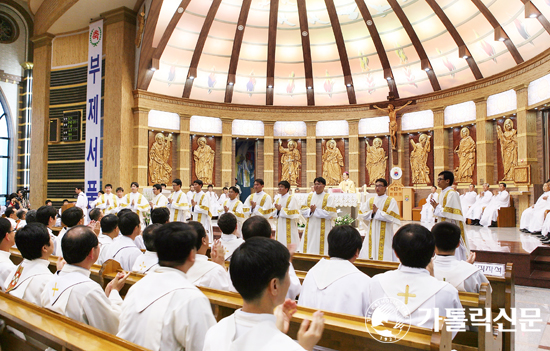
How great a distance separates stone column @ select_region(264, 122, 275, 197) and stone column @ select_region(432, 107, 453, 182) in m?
6.32

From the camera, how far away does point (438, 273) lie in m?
2.84

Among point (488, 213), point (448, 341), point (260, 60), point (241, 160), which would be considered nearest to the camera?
point (448, 341)

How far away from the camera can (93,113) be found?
1361cm

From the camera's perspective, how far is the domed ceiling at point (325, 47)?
12617mm

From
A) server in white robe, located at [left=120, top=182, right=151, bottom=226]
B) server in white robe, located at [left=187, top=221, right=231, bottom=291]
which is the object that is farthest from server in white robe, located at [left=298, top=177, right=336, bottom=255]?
server in white robe, located at [left=120, top=182, right=151, bottom=226]

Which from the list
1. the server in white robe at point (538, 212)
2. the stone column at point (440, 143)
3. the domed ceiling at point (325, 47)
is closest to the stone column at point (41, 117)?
the domed ceiling at point (325, 47)

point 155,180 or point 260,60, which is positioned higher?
point 260,60

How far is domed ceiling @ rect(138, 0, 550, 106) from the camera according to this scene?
12617mm

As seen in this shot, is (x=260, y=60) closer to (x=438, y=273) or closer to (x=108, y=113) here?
(x=108, y=113)

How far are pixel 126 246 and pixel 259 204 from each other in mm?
4113

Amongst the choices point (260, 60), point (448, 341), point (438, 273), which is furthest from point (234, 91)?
point (448, 341)

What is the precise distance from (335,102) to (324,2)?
4036 mm

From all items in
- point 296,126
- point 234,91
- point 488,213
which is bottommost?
point 488,213

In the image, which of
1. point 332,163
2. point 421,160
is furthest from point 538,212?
point 332,163
